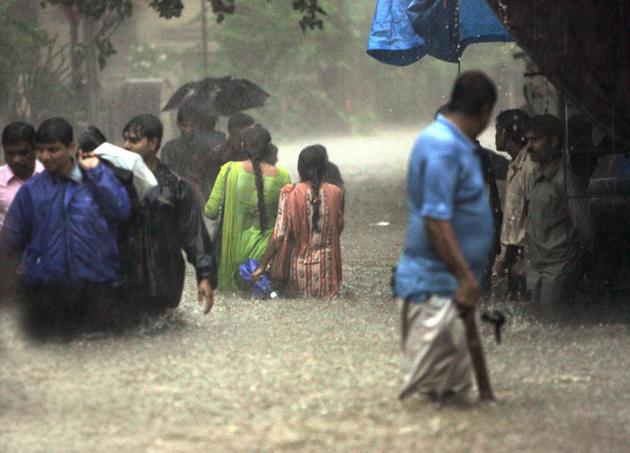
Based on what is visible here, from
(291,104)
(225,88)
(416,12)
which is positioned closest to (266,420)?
(416,12)

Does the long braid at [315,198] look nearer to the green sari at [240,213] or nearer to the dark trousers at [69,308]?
the green sari at [240,213]

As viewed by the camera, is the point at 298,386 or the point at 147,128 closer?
the point at 298,386

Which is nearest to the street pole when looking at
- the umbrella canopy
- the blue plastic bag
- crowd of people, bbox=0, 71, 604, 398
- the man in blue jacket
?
the umbrella canopy

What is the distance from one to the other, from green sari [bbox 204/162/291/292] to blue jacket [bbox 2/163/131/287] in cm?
263

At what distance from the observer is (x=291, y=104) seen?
46.5 meters

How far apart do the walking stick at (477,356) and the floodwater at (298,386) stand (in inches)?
2.9

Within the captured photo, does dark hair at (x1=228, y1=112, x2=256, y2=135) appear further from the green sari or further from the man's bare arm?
the man's bare arm

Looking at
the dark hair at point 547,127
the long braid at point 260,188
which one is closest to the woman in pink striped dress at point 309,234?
the long braid at point 260,188

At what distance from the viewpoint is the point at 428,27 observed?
43.0 ft

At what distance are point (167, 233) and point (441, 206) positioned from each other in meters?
3.09

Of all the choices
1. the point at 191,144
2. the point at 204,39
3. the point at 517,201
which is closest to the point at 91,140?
the point at 517,201

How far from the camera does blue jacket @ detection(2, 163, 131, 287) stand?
8.29 metres

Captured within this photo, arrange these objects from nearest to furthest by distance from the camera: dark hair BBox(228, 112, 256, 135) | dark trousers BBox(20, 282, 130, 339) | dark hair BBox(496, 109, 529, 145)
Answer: dark trousers BBox(20, 282, 130, 339), dark hair BBox(496, 109, 529, 145), dark hair BBox(228, 112, 256, 135)

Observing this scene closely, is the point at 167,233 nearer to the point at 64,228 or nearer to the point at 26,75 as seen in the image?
the point at 64,228
